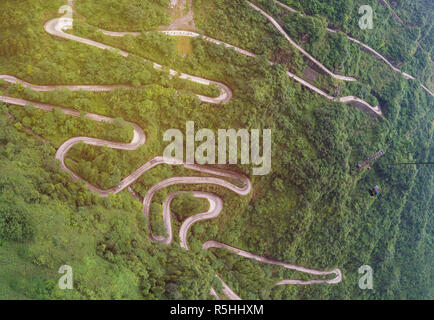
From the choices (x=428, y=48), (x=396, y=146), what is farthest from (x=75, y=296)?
(x=428, y=48)

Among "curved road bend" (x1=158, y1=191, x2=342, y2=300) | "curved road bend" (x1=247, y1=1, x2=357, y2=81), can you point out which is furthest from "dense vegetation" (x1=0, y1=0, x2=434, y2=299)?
"curved road bend" (x1=247, y1=1, x2=357, y2=81)

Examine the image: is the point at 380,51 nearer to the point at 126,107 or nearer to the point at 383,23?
the point at 383,23

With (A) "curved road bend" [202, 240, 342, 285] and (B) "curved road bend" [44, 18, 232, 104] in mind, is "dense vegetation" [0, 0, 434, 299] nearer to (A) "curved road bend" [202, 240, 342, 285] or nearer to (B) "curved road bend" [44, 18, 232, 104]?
(B) "curved road bend" [44, 18, 232, 104]

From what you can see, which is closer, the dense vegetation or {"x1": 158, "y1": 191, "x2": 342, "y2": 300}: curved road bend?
the dense vegetation

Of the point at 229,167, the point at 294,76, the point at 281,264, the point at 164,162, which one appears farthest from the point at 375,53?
the point at 164,162

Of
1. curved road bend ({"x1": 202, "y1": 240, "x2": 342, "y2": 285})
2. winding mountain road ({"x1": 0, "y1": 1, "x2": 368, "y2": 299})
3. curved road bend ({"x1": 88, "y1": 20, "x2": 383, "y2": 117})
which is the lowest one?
curved road bend ({"x1": 202, "y1": 240, "x2": 342, "y2": 285})

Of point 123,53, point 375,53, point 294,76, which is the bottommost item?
point 294,76

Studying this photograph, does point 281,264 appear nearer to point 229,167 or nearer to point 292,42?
point 229,167

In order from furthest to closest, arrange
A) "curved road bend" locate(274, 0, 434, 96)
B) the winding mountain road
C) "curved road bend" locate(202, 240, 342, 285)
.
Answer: "curved road bend" locate(274, 0, 434, 96), "curved road bend" locate(202, 240, 342, 285), the winding mountain road
